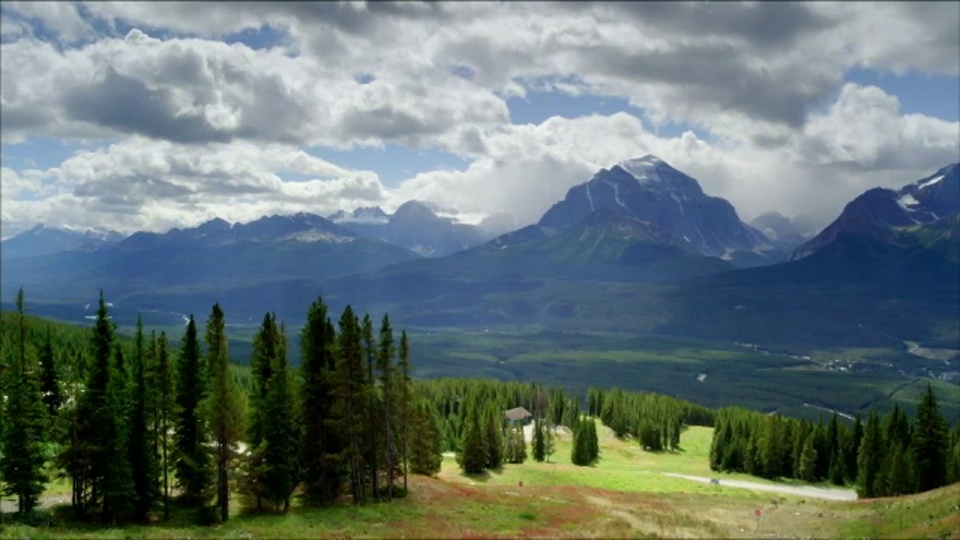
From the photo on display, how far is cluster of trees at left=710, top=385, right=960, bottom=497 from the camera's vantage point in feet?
302

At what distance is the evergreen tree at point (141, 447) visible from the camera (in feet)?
175

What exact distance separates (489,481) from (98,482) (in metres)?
47.4

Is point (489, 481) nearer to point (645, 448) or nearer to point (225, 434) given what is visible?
point (225, 434)

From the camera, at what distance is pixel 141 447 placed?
2138 inches

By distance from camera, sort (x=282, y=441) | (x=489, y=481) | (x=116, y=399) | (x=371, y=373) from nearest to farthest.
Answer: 1. (x=116, y=399)
2. (x=282, y=441)
3. (x=371, y=373)
4. (x=489, y=481)

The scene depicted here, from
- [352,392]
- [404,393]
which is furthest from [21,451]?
[404,393]

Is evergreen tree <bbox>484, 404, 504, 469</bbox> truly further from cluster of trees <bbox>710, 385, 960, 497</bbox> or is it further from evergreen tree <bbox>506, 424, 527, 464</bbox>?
cluster of trees <bbox>710, 385, 960, 497</bbox>

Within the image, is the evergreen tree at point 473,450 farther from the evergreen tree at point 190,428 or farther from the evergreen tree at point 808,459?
the evergreen tree at point 808,459

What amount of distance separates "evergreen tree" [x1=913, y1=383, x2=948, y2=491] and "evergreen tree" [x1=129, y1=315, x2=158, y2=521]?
91081 millimetres

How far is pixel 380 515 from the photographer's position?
5503 centimetres

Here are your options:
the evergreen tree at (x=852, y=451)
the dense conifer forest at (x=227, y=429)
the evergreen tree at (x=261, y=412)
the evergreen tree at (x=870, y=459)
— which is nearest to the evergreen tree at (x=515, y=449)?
the dense conifer forest at (x=227, y=429)

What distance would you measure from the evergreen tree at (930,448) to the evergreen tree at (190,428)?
87.4 metres

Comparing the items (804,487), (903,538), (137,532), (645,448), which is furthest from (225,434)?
(645,448)

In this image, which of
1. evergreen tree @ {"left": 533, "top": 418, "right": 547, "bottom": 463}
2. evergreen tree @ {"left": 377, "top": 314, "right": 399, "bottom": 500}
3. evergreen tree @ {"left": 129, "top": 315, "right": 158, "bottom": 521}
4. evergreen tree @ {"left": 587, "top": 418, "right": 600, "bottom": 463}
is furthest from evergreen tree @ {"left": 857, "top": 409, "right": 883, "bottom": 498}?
evergreen tree @ {"left": 129, "top": 315, "right": 158, "bottom": 521}
